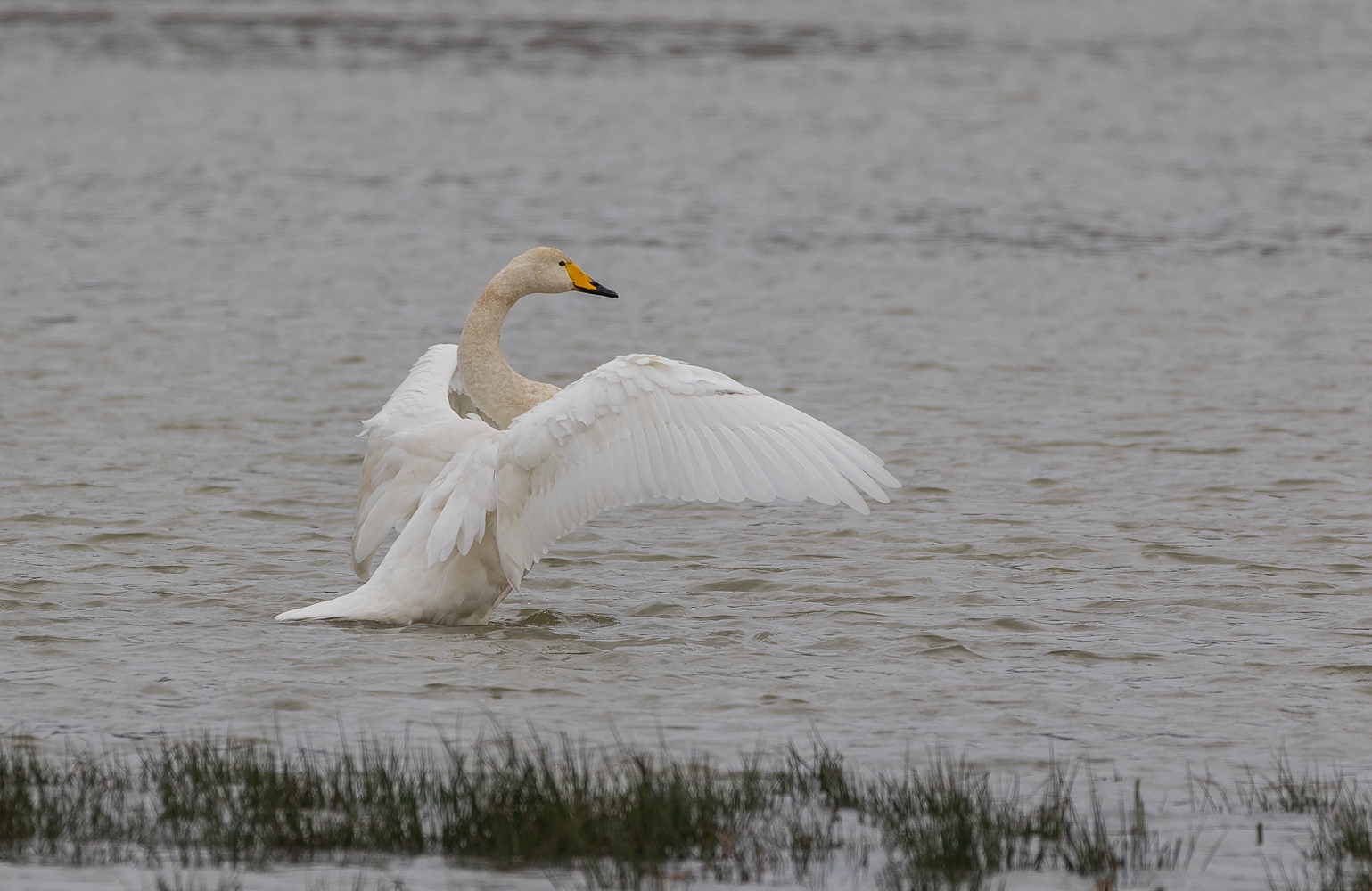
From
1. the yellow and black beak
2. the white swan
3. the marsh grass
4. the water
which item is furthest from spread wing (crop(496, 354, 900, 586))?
the marsh grass

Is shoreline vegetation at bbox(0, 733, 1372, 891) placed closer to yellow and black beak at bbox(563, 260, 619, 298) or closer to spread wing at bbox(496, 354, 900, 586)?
spread wing at bbox(496, 354, 900, 586)

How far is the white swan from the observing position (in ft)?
29.9

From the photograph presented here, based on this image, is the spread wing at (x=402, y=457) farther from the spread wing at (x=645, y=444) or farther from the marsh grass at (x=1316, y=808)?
the marsh grass at (x=1316, y=808)

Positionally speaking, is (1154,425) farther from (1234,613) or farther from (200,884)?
(200,884)

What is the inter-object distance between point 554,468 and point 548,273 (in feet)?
5.17

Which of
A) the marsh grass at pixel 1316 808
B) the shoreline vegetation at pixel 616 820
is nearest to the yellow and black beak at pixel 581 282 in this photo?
the shoreline vegetation at pixel 616 820

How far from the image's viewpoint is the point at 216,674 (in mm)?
9133

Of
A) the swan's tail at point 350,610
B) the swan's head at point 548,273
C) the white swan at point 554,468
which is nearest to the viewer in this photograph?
the white swan at point 554,468

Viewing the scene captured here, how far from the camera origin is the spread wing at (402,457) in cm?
1016

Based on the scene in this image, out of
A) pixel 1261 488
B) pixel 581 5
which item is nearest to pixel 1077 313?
pixel 1261 488

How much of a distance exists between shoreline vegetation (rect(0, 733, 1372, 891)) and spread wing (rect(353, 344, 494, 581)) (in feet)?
8.72

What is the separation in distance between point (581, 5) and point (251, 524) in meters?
45.7

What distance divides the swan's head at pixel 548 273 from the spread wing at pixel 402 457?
794mm

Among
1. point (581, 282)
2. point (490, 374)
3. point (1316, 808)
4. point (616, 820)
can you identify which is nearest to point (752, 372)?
point (581, 282)
